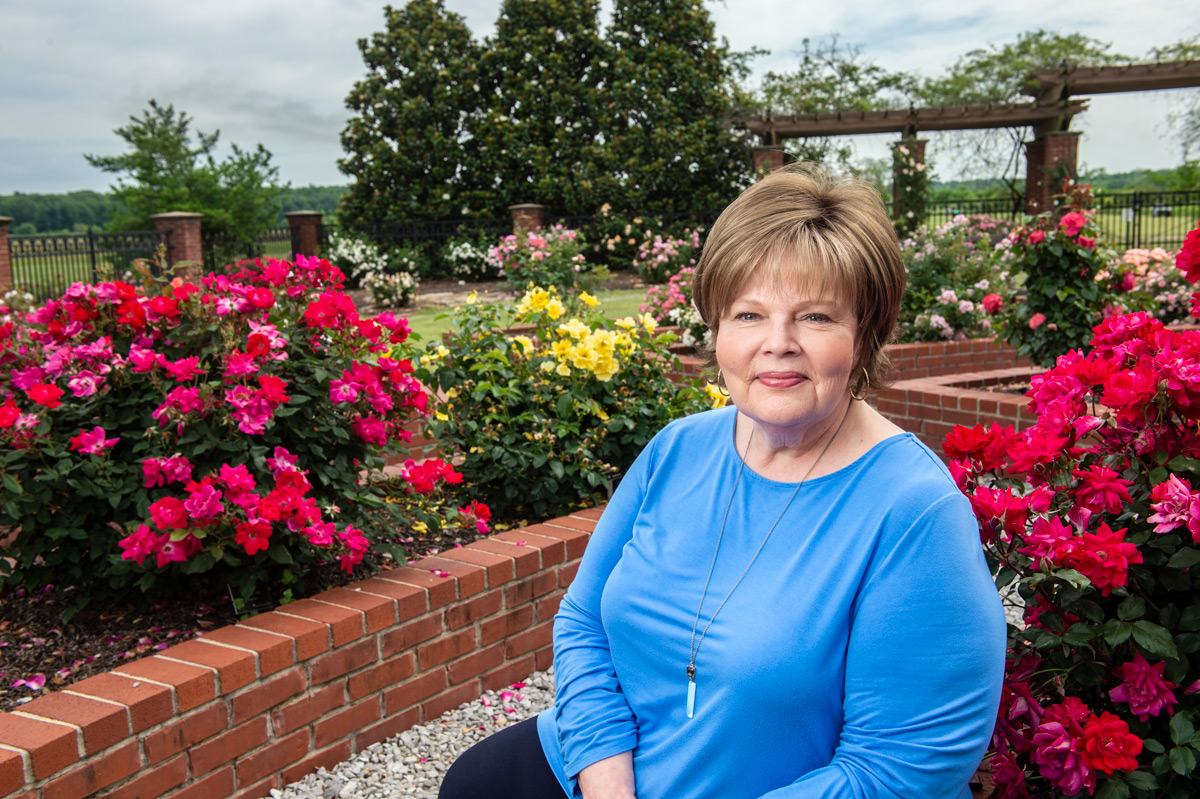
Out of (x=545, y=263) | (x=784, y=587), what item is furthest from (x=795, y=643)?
(x=545, y=263)

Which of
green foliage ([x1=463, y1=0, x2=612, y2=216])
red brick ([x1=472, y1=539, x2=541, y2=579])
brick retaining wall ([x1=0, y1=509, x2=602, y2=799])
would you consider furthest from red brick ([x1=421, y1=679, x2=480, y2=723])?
green foliage ([x1=463, y1=0, x2=612, y2=216])

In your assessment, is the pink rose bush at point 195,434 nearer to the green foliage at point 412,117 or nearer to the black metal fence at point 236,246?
the black metal fence at point 236,246

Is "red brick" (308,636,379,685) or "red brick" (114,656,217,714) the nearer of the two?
"red brick" (114,656,217,714)

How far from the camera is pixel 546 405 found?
347cm

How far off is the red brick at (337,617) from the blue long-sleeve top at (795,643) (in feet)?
2.96

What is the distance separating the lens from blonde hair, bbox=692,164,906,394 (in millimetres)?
1278

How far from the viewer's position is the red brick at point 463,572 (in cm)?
255

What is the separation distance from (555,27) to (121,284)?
1796cm

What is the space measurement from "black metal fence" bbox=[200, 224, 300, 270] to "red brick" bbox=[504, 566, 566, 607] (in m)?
13.8

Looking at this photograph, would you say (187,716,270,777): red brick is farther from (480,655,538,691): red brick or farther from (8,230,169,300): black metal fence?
(8,230,169,300): black metal fence

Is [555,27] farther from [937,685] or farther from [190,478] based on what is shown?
[937,685]

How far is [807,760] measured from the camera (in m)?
1.20

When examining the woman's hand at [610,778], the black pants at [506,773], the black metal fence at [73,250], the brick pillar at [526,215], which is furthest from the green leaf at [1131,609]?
the brick pillar at [526,215]

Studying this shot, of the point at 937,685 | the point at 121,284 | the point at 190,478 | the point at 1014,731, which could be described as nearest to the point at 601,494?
the point at 190,478
